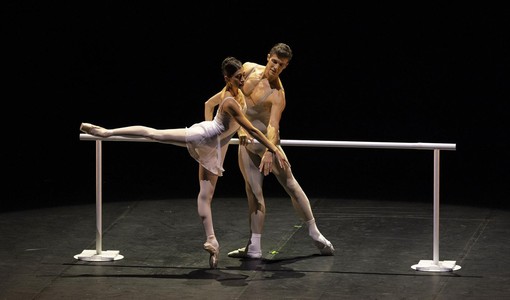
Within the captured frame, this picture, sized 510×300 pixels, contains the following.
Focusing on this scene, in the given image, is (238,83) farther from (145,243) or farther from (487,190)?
(487,190)

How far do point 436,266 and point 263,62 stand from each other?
14.1ft

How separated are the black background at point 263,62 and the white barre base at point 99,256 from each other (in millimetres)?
2983

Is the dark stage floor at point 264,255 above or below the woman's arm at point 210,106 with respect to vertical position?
below

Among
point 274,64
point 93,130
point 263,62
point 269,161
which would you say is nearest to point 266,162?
point 269,161

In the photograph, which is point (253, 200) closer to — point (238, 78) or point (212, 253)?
point (212, 253)

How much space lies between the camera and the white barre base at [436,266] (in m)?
7.22

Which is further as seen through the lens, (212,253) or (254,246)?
(254,246)

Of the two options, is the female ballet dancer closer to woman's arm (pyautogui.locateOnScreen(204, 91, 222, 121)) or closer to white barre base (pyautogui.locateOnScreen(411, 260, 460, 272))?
woman's arm (pyautogui.locateOnScreen(204, 91, 222, 121))

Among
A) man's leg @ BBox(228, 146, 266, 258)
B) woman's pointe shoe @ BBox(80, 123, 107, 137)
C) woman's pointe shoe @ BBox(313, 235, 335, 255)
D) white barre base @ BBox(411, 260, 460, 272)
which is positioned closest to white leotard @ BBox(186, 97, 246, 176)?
man's leg @ BBox(228, 146, 266, 258)

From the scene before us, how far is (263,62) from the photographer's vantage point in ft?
36.6

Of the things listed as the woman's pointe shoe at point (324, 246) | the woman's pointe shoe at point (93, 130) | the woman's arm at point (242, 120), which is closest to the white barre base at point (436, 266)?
the woman's pointe shoe at point (324, 246)

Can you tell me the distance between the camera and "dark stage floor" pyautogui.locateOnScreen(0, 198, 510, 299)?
6816mm

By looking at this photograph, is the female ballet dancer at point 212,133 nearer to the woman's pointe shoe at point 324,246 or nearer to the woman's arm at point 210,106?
the woman's arm at point 210,106

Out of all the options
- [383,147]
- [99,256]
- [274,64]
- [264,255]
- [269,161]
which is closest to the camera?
[383,147]
